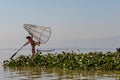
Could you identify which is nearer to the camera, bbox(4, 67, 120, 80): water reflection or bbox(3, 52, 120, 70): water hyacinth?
bbox(4, 67, 120, 80): water reflection

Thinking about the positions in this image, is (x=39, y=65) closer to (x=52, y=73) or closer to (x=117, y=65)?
(x=52, y=73)

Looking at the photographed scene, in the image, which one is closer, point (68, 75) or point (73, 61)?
point (68, 75)

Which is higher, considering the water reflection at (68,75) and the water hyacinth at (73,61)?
the water hyacinth at (73,61)

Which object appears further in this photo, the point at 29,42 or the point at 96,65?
the point at 29,42

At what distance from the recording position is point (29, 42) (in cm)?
3067

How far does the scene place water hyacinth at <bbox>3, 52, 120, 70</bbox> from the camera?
24.2m

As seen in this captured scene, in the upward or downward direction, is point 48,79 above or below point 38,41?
below

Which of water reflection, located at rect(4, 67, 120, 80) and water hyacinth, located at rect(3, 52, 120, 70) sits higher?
water hyacinth, located at rect(3, 52, 120, 70)

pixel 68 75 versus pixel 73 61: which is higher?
pixel 73 61

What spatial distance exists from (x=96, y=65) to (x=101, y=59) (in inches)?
26.7

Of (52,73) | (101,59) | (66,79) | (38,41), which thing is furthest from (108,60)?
(38,41)

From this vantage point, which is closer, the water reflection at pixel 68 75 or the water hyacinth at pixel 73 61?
the water reflection at pixel 68 75

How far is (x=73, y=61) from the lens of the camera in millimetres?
25516

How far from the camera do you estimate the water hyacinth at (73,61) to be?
952 inches
